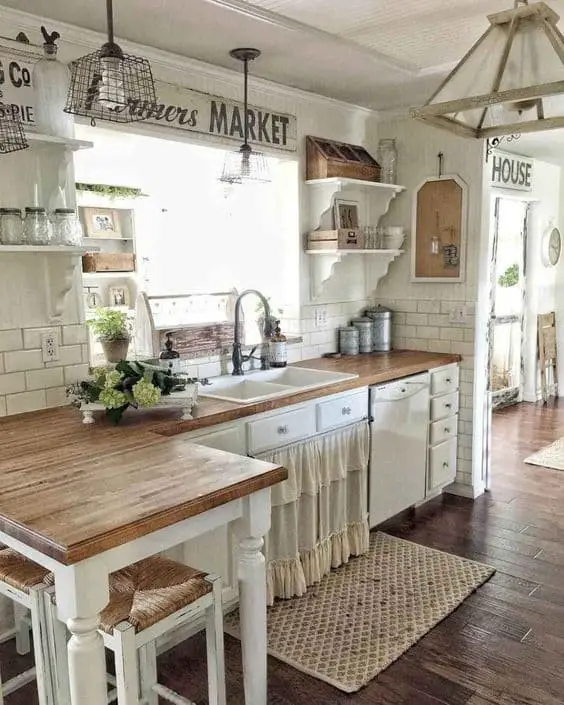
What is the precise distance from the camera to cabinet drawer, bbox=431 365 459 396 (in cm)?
384

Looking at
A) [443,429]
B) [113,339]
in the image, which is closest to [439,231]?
[443,429]

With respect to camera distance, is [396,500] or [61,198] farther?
[396,500]

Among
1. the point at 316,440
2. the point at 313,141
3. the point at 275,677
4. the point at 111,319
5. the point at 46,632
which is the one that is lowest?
the point at 275,677

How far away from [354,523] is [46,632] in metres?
1.80

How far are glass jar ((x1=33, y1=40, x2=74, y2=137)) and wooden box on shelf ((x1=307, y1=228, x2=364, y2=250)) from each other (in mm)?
1709

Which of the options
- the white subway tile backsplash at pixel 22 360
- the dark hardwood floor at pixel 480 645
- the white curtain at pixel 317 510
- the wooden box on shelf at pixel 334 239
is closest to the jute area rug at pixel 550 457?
the dark hardwood floor at pixel 480 645

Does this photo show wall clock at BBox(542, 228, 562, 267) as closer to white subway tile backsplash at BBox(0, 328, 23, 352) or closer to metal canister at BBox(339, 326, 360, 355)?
metal canister at BBox(339, 326, 360, 355)

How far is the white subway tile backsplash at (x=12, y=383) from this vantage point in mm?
2516

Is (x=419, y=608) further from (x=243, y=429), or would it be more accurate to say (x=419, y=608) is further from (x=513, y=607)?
(x=243, y=429)

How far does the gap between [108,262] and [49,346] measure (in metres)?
3.87

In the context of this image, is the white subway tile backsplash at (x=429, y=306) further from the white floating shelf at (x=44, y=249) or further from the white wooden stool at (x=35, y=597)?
the white wooden stool at (x=35, y=597)

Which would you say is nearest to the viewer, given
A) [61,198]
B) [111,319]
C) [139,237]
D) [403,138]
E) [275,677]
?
[275,677]

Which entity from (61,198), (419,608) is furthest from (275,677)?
(61,198)

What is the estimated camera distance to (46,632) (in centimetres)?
180
